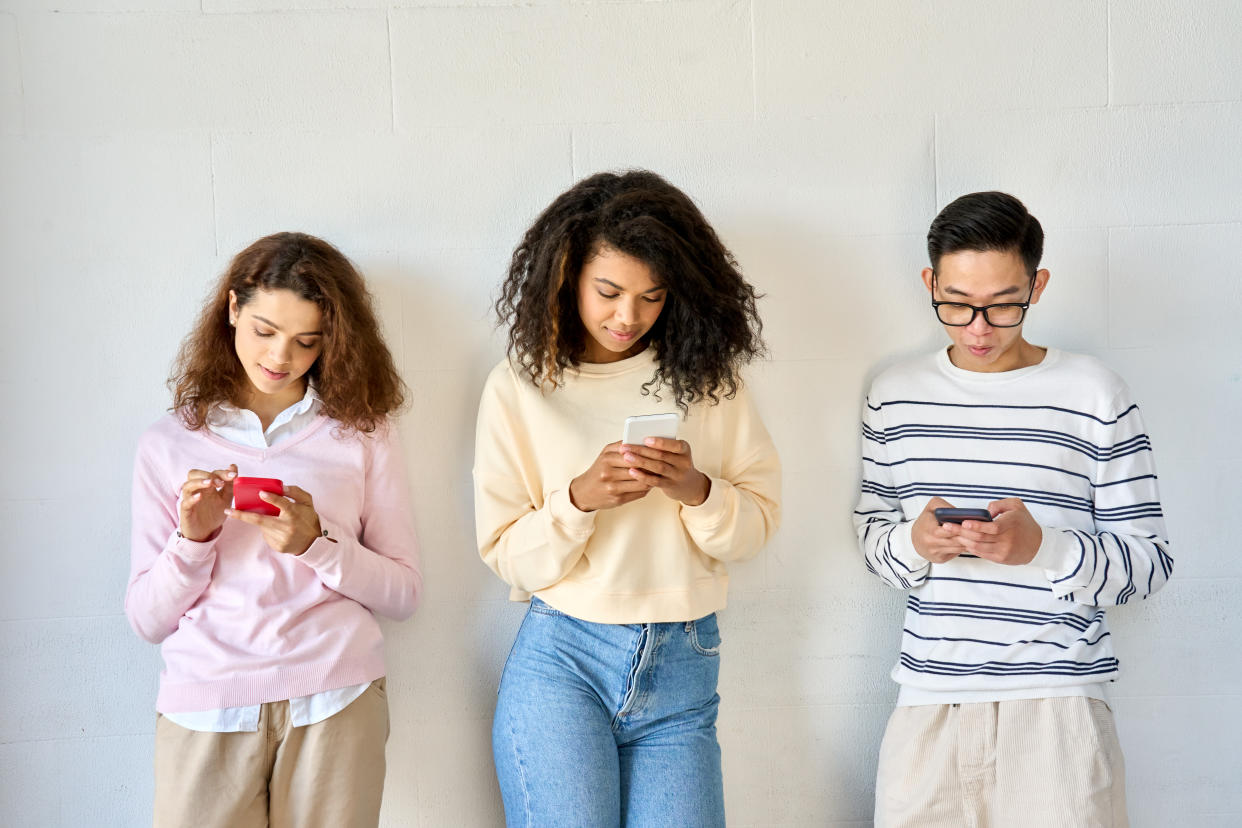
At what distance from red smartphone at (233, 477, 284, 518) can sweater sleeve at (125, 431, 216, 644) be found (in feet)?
0.58

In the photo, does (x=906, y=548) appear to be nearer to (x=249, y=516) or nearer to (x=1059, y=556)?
(x=1059, y=556)

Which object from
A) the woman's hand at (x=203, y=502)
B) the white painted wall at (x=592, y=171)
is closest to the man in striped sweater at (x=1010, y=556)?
the white painted wall at (x=592, y=171)

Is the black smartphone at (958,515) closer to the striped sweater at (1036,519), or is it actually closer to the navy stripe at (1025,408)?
the striped sweater at (1036,519)

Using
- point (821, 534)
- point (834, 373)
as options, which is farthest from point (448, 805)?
point (834, 373)

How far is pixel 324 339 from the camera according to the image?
2248mm

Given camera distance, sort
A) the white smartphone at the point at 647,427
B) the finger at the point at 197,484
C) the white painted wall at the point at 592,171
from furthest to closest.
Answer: the white painted wall at the point at 592,171
the finger at the point at 197,484
the white smartphone at the point at 647,427

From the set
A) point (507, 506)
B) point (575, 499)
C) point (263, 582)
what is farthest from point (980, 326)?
point (263, 582)

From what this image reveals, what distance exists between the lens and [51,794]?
2.45 metres

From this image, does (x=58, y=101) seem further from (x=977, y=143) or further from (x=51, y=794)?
Result: (x=977, y=143)

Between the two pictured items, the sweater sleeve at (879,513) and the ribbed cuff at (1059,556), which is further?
the sweater sleeve at (879,513)

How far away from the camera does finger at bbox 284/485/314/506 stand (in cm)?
211

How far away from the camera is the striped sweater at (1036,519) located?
7.29 ft

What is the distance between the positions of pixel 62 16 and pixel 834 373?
6.53 feet

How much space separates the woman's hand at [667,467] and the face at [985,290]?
0.70 metres
